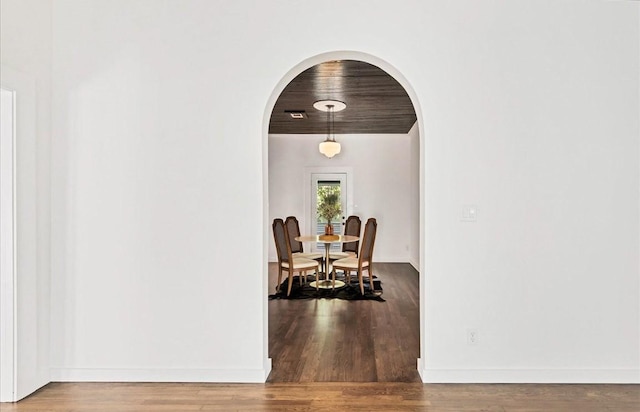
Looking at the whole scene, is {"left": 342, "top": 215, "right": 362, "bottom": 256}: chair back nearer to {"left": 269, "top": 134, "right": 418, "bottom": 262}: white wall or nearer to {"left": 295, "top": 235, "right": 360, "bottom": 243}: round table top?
{"left": 295, "top": 235, "right": 360, "bottom": 243}: round table top

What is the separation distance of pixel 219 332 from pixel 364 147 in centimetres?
657

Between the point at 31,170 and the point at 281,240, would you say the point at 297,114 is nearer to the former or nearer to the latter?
the point at 281,240

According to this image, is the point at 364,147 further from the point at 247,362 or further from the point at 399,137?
the point at 247,362

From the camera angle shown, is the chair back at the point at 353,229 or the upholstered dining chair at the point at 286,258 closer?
the upholstered dining chair at the point at 286,258

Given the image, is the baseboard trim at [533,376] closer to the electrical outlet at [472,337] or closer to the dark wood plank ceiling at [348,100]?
the electrical outlet at [472,337]

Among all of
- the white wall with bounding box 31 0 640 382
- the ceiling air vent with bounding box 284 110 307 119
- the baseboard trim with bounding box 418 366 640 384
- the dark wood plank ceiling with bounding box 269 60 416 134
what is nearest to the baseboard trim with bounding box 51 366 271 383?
the white wall with bounding box 31 0 640 382

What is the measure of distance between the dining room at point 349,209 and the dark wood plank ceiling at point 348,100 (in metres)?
0.01

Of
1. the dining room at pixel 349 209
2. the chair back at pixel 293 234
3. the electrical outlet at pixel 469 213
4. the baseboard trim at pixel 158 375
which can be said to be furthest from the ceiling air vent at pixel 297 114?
the baseboard trim at pixel 158 375

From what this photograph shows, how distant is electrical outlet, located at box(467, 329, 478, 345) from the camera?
3043 mm

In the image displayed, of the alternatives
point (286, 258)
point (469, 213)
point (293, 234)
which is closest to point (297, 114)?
point (293, 234)

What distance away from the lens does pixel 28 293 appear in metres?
2.88

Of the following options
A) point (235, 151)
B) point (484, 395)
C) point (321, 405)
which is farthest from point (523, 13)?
point (321, 405)

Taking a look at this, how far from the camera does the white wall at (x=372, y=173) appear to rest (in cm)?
909

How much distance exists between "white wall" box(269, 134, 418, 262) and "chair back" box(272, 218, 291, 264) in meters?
3.17
